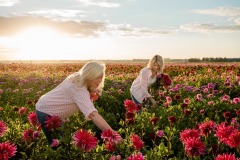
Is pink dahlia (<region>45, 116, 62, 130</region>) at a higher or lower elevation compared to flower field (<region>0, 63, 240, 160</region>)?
higher

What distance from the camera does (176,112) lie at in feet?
21.8

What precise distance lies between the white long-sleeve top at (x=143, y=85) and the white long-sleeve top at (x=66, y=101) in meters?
3.11

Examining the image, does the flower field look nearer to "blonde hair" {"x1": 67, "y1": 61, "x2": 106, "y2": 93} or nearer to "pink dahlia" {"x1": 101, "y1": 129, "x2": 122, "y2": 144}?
"pink dahlia" {"x1": 101, "y1": 129, "x2": 122, "y2": 144}

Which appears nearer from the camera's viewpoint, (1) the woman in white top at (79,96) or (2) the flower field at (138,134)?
(2) the flower field at (138,134)

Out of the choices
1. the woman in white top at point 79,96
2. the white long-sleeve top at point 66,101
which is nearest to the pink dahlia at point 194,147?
the woman in white top at point 79,96

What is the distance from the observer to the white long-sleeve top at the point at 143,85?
7.35 m

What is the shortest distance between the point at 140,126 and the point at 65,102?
1.46 meters

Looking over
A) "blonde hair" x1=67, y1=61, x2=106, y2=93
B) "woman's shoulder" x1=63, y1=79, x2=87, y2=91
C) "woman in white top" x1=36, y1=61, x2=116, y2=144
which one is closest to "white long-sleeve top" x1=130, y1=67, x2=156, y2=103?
"woman in white top" x1=36, y1=61, x2=116, y2=144

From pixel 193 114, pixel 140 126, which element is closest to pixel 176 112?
pixel 193 114

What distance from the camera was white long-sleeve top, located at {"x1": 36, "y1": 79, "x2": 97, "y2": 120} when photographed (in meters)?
3.93

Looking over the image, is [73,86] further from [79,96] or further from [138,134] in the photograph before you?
[138,134]

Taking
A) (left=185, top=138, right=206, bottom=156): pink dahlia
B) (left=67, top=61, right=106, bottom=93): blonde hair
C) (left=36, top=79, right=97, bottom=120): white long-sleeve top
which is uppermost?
(left=67, top=61, right=106, bottom=93): blonde hair

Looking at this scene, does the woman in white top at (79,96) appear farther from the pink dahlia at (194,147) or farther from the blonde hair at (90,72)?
the pink dahlia at (194,147)

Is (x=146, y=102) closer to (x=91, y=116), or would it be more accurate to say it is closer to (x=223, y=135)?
(x=91, y=116)
